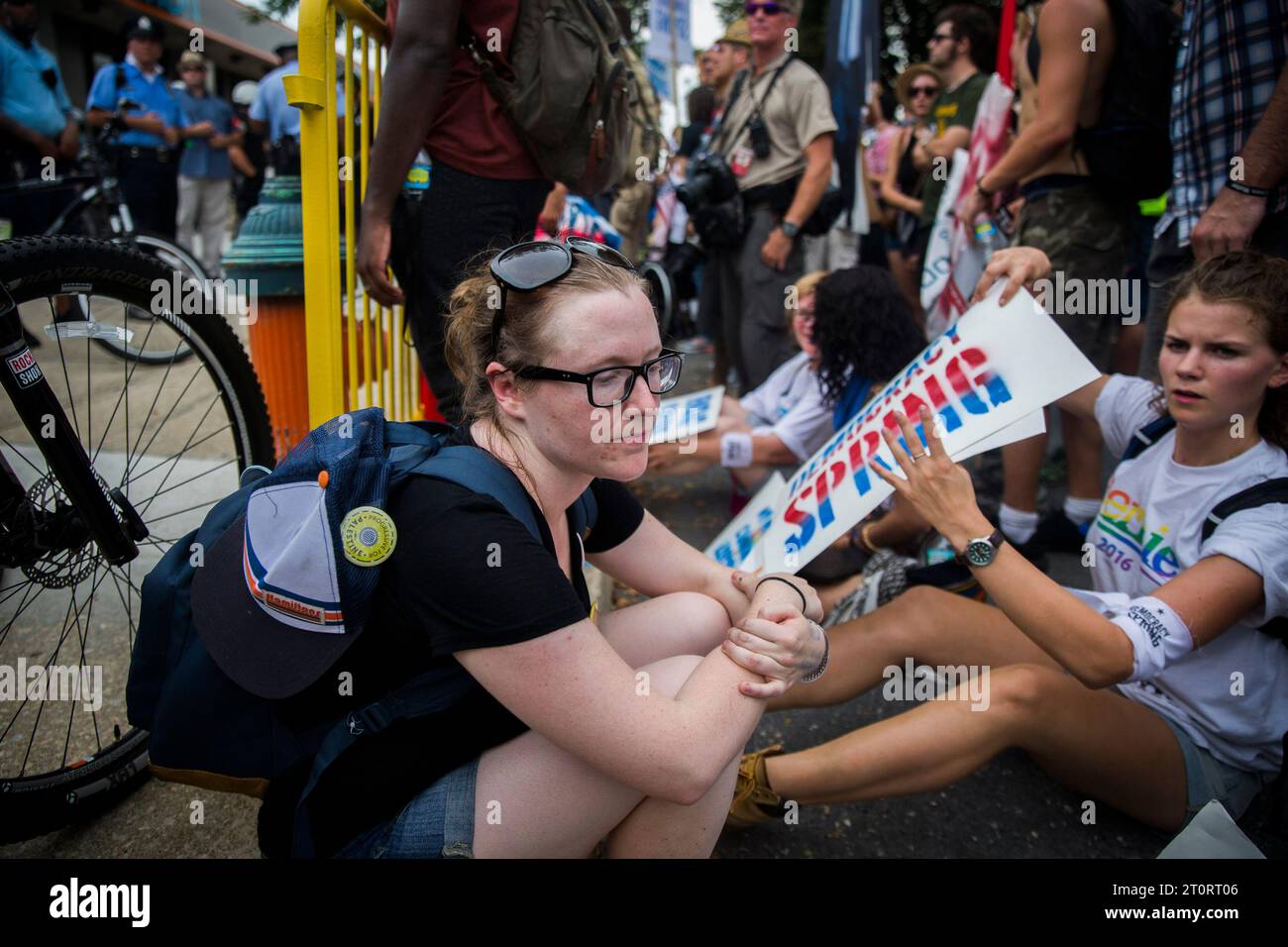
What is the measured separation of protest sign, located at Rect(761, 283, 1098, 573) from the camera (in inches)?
81.0

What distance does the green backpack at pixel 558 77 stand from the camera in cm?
227

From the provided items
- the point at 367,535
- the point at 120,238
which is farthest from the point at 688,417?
the point at 120,238

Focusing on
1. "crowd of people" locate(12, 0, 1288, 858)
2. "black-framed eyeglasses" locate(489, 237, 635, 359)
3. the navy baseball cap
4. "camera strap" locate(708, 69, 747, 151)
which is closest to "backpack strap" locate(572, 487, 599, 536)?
"crowd of people" locate(12, 0, 1288, 858)

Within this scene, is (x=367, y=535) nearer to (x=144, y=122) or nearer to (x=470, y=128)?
(x=470, y=128)

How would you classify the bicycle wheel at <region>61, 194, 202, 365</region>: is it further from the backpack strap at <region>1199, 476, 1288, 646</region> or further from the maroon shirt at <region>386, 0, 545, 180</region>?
the backpack strap at <region>1199, 476, 1288, 646</region>

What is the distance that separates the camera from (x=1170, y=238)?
2.75 m

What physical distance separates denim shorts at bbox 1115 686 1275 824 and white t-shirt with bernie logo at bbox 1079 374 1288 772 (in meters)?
0.02

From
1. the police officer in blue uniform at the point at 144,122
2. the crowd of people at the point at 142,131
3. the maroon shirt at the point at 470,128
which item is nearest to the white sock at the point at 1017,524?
the maroon shirt at the point at 470,128

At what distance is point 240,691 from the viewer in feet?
4.34

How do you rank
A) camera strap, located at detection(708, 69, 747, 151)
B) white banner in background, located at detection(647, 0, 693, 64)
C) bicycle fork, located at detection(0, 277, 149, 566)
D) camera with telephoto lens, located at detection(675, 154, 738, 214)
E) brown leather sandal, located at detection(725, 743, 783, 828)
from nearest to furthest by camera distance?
1. bicycle fork, located at detection(0, 277, 149, 566)
2. brown leather sandal, located at detection(725, 743, 783, 828)
3. camera with telephoto lens, located at detection(675, 154, 738, 214)
4. camera strap, located at detection(708, 69, 747, 151)
5. white banner in background, located at detection(647, 0, 693, 64)

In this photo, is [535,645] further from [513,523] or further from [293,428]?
[293,428]
